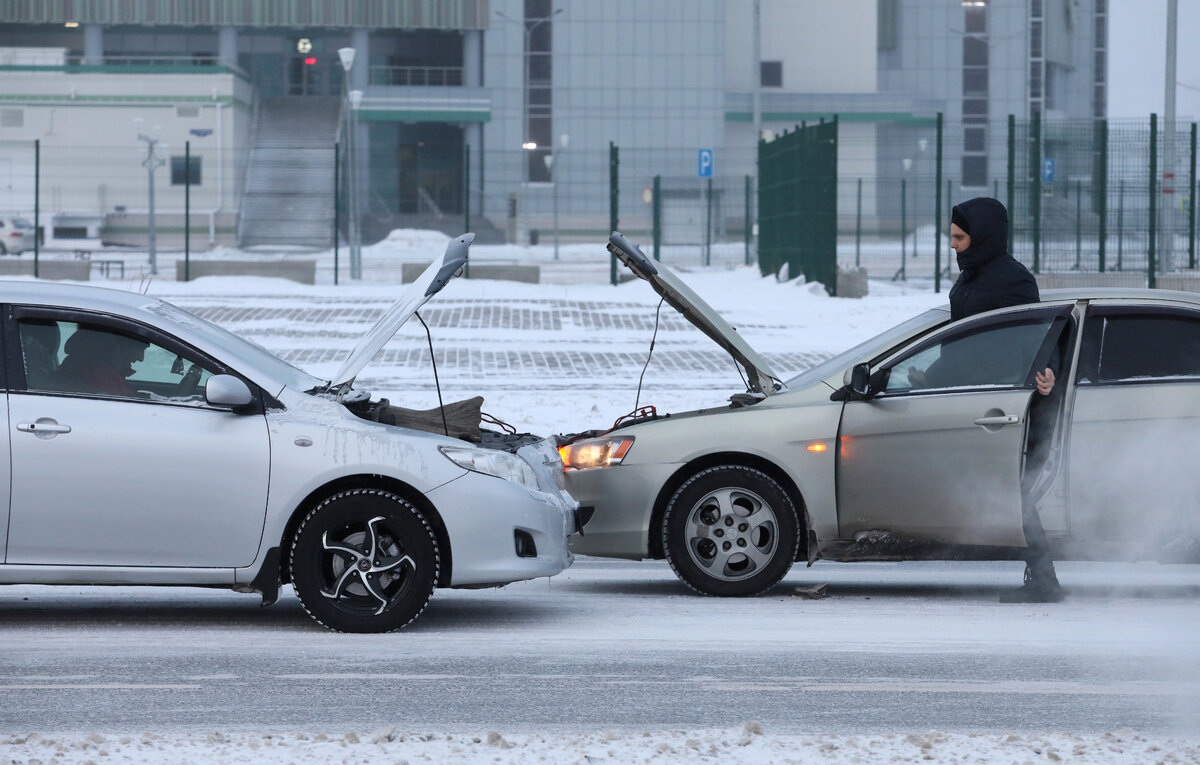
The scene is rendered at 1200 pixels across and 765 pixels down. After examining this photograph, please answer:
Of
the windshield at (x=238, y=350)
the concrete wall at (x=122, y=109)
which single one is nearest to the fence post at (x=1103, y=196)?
the windshield at (x=238, y=350)

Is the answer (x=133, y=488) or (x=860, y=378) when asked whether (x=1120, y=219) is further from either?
(x=133, y=488)

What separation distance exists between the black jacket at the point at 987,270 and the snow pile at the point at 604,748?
10.5 feet

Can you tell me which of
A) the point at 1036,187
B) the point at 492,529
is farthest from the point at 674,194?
the point at 492,529

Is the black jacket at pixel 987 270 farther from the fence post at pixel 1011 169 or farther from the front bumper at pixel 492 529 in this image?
the fence post at pixel 1011 169

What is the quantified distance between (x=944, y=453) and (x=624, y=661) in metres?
2.05

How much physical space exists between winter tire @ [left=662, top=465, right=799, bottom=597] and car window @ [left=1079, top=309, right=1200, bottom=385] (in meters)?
1.54

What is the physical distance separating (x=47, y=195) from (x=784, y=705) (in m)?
36.2

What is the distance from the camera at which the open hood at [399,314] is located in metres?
7.34

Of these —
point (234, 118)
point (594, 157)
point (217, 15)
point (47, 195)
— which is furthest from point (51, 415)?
point (217, 15)

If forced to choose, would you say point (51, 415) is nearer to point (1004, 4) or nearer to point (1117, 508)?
point (1117, 508)

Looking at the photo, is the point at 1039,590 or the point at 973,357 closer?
the point at 1039,590

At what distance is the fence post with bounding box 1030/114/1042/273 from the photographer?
1121 inches

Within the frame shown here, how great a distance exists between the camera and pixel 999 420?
25.6 ft

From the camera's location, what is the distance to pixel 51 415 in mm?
6961
